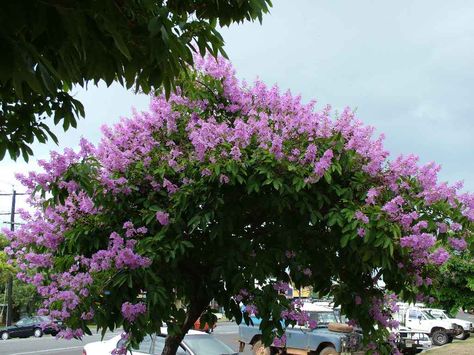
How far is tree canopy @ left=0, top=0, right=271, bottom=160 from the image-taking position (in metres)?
1.92

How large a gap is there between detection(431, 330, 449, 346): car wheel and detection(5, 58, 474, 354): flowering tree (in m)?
27.0

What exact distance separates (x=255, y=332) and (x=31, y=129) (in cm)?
1689

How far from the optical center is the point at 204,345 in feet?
34.7

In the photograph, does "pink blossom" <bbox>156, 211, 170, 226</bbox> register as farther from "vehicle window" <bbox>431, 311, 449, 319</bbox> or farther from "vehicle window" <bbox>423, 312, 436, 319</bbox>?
"vehicle window" <bbox>431, 311, 449, 319</bbox>

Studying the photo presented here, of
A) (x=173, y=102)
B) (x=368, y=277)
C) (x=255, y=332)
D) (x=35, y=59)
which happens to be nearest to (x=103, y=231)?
(x=173, y=102)

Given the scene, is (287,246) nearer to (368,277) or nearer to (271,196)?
(271,196)

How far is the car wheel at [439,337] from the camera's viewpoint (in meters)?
29.4

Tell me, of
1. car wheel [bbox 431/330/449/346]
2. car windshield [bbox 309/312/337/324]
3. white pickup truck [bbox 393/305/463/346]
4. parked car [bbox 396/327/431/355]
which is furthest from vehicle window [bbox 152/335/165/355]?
car wheel [bbox 431/330/449/346]

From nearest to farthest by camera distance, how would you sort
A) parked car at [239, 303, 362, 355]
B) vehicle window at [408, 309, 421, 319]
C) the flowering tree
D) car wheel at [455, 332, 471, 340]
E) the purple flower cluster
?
the purple flower cluster → the flowering tree → parked car at [239, 303, 362, 355] → vehicle window at [408, 309, 421, 319] → car wheel at [455, 332, 471, 340]

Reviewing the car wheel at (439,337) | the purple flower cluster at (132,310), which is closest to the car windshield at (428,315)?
the car wheel at (439,337)

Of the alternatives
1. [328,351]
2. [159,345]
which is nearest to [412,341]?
[328,351]

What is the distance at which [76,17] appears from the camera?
1.97 meters

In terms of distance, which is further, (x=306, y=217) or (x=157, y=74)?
(x=306, y=217)

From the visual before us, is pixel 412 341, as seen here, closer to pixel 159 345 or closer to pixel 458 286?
pixel 159 345
